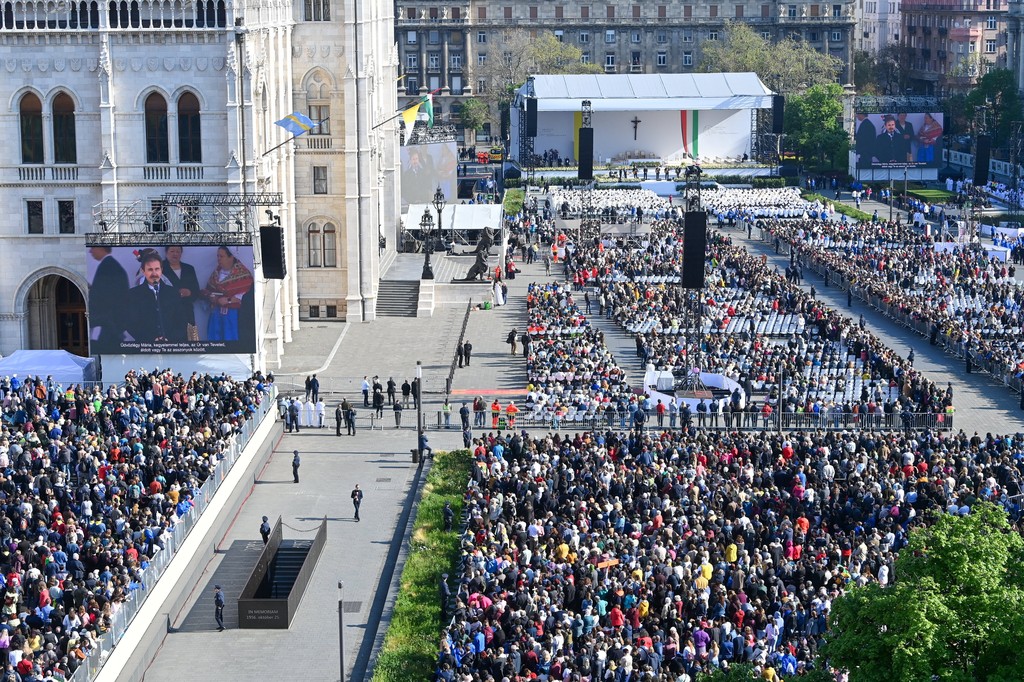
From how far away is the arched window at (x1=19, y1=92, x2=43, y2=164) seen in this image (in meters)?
63.5

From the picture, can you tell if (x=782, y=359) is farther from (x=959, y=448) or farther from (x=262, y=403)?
(x=262, y=403)

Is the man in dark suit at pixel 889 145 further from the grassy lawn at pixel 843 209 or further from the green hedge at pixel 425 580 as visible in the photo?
the green hedge at pixel 425 580

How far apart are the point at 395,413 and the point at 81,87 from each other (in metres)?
16.2

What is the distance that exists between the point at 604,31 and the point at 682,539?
125 m

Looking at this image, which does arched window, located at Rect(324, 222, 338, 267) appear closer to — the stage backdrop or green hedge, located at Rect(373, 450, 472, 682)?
green hedge, located at Rect(373, 450, 472, 682)

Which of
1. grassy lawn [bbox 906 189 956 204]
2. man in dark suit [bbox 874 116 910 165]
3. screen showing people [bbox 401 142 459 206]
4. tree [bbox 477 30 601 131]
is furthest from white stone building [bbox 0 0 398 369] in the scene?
tree [bbox 477 30 601 131]

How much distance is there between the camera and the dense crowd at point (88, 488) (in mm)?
37031

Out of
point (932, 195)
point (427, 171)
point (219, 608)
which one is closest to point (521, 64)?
point (932, 195)

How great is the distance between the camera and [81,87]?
6319cm

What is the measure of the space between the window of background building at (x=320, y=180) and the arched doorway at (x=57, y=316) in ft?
42.2

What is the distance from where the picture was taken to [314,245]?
7550 centimetres

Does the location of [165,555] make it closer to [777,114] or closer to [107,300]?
[107,300]

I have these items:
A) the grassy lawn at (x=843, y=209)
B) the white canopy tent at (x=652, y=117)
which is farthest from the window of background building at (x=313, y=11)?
the white canopy tent at (x=652, y=117)

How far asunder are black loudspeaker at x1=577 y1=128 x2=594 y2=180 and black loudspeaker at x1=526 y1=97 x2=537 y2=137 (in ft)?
39.3
